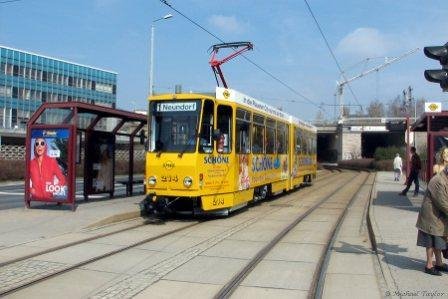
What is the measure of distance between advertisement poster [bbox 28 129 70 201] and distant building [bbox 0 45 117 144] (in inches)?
2851

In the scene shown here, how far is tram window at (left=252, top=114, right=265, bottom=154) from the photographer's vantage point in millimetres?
16989

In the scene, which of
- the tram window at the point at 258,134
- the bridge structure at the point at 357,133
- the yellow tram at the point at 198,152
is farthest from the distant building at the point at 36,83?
the yellow tram at the point at 198,152

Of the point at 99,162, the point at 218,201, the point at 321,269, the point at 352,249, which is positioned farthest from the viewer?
the point at 99,162

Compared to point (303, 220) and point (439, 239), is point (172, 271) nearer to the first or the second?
point (439, 239)

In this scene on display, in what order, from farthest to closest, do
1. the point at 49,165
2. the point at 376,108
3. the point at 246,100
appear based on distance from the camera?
the point at 376,108 < the point at 246,100 < the point at 49,165

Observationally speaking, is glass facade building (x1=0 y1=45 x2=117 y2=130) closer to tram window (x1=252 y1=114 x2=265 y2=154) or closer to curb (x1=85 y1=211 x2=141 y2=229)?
tram window (x1=252 y1=114 x2=265 y2=154)

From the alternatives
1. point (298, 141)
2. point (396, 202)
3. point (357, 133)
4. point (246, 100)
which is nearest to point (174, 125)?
point (246, 100)

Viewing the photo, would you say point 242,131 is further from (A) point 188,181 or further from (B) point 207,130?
(A) point 188,181

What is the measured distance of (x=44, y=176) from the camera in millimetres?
15438

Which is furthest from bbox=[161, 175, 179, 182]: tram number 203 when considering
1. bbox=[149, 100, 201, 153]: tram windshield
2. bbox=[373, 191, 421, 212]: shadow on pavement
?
bbox=[373, 191, 421, 212]: shadow on pavement

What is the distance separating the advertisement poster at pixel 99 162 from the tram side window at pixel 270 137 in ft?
16.1

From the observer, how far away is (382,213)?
15.7 m

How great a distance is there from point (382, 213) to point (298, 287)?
8.63 meters

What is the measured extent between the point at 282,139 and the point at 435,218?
13407 mm
